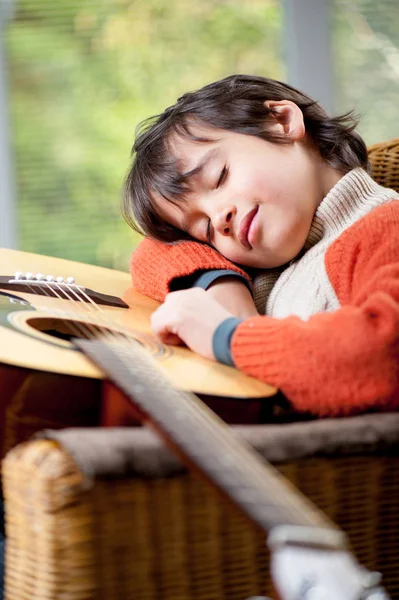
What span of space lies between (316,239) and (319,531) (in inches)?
29.0

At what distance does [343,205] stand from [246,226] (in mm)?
151

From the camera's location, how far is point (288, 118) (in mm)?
1271

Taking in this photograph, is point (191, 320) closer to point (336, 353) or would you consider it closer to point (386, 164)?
point (336, 353)

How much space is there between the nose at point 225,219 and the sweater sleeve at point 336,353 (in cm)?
29

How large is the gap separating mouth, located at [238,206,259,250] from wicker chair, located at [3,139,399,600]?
453 millimetres

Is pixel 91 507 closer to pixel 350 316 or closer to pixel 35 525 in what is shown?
pixel 35 525

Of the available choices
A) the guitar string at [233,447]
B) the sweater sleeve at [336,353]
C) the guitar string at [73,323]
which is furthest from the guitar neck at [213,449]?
the guitar string at [73,323]

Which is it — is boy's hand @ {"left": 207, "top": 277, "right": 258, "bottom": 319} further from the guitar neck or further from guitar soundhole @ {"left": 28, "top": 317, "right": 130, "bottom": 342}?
the guitar neck

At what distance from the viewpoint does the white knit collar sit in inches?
45.8

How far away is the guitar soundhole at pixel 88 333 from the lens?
98cm

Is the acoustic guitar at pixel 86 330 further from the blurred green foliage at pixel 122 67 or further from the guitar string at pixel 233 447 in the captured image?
the blurred green foliage at pixel 122 67

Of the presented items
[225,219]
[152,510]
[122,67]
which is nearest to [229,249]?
[225,219]

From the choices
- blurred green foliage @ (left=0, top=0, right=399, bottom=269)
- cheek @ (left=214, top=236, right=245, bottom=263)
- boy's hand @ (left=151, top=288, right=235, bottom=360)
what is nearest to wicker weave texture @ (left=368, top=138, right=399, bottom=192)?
cheek @ (left=214, top=236, right=245, bottom=263)

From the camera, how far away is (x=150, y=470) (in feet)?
2.14
